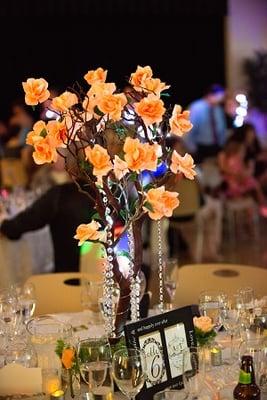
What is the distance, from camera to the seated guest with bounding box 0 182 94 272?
15.0ft

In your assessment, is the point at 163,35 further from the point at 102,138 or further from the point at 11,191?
the point at 102,138

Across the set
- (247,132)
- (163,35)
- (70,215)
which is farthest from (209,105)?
(70,215)

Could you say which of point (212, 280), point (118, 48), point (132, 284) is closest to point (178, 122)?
point (132, 284)

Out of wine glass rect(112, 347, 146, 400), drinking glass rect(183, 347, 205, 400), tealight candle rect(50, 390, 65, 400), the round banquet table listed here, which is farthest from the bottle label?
the round banquet table

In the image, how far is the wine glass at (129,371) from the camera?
215 cm

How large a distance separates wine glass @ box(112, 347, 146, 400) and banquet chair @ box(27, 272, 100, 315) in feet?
4.72

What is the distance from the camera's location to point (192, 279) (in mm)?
3807

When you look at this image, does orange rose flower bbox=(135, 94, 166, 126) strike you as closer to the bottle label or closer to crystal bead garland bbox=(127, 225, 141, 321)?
crystal bead garland bbox=(127, 225, 141, 321)

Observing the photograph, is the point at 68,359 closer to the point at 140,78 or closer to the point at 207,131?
the point at 140,78

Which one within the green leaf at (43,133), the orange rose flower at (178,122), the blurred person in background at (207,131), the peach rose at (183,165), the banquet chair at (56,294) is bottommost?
the banquet chair at (56,294)

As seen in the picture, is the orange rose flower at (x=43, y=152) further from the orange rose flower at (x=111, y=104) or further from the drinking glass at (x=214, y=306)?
the drinking glass at (x=214, y=306)

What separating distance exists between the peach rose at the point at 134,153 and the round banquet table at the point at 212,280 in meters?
1.52

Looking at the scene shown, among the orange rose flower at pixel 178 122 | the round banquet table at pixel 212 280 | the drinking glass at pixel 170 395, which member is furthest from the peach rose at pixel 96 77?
the round banquet table at pixel 212 280

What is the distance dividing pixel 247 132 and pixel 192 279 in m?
4.90
